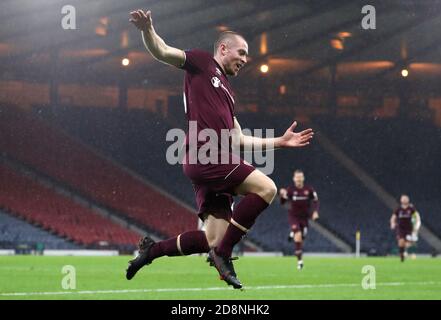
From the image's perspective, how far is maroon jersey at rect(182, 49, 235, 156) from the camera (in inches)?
291

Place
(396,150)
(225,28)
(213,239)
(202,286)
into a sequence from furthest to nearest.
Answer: (396,150)
(225,28)
(202,286)
(213,239)

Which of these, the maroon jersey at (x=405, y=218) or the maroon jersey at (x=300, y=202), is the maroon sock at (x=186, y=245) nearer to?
the maroon jersey at (x=300, y=202)

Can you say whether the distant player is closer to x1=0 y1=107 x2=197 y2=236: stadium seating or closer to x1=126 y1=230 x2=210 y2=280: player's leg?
x1=0 y1=107 x2=197 y2=236: stadium seating

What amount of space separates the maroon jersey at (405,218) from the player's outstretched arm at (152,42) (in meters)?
20.2

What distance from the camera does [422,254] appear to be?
37.1 metres

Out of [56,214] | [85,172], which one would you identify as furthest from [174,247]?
[85,172]

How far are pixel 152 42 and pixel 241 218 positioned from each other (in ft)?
5.51

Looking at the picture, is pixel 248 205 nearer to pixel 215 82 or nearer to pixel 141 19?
pixel 215 82

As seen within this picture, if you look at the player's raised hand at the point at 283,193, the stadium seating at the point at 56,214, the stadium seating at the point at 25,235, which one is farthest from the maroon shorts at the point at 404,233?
the stadium seating at the point at 25,235

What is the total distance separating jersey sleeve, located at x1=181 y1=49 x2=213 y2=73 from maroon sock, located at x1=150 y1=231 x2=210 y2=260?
1442 millimetres

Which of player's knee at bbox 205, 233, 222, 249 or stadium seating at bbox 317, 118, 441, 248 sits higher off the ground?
stadium seating at bbox 317, 118, 441, 248

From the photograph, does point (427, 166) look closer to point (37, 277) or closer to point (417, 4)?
point (417, 4)

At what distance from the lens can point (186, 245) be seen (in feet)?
25.9

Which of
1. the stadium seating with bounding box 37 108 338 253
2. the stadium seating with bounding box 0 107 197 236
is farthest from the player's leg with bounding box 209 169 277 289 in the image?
the stadium seating with bounding box 37 108 338 253
